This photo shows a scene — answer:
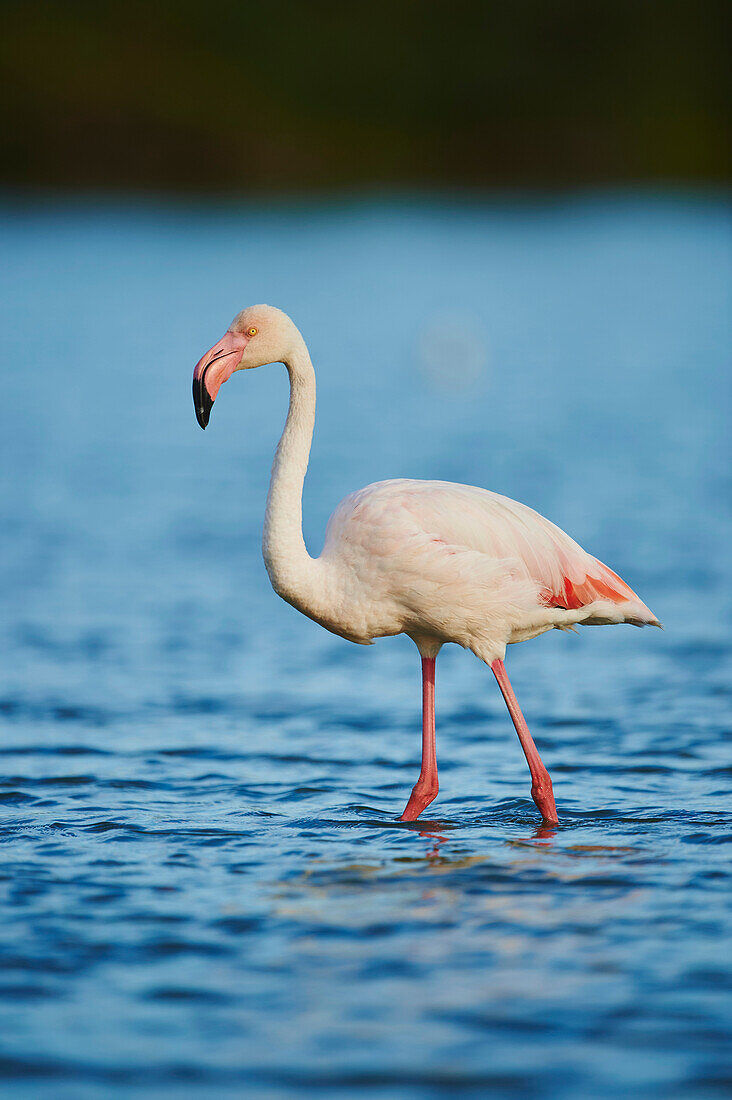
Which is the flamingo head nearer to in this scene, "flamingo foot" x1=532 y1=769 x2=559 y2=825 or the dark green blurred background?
"flamingo foot" x1=532 y1=769 x2=559 y2=825

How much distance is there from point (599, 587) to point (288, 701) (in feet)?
9.12

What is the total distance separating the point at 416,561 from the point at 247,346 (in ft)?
3.69

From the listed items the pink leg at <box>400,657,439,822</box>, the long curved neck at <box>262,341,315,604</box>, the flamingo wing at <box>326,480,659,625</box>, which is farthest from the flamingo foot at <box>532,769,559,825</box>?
the long curved neck at <box>262,341,315,604</box>

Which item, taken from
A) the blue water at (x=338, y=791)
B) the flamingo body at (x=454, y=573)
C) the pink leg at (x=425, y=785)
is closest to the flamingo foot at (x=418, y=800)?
the pink leg at (x=425, y=785)

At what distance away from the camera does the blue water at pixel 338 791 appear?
15.1 ft

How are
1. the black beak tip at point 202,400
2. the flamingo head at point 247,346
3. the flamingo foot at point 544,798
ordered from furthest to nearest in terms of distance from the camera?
the flamingo foot at point 544,798 < the flamingo head at point 247,346 < the black beak tip at point 202,400

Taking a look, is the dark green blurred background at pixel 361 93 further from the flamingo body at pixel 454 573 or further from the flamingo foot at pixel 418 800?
the flamingo foot at pixel 418 800

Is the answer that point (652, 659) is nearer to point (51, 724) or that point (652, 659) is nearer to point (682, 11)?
point (51, 724)

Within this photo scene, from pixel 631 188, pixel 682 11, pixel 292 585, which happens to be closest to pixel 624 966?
pixel 292 585

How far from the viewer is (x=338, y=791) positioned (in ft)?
24.5

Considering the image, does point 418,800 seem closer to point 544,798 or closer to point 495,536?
point 544,798

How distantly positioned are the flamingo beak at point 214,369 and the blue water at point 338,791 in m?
1.79

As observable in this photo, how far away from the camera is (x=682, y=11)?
10912 centimetres

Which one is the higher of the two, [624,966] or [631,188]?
[631,188]
